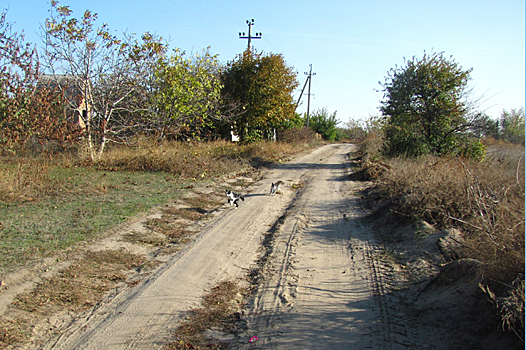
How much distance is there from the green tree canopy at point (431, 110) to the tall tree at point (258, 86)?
27.0 feet

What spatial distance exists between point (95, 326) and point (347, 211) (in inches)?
285

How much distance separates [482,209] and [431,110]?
38.0 feet

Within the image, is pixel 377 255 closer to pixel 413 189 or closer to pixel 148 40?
pixel 413 189

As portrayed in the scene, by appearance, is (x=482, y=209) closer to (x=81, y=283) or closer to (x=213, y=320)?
(x=213, y=320)

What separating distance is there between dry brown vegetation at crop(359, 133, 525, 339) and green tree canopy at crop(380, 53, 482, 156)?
8.50 ft

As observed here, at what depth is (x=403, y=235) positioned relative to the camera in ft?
24.9

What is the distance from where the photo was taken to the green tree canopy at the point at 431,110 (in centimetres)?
1583

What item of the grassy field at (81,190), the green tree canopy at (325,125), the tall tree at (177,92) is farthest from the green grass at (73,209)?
the green tree canopy at (325,125)

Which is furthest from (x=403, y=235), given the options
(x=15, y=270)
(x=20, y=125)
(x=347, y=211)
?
(x=20, y=125)

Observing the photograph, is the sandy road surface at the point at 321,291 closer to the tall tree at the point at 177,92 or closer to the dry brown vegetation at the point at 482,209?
the dry brown vegetation at the point at 482,209

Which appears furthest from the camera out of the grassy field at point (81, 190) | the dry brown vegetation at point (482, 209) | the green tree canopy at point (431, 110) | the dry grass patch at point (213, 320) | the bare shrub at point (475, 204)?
the green tree canopy at point (431, 110)

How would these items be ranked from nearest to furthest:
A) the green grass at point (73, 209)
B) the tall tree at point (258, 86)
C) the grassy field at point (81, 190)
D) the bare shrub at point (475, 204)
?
the bare shrub at point (475, 204), the green grass at point (73, 209), the grassy field at point (81, 190), the tall tree at point (258, 86)

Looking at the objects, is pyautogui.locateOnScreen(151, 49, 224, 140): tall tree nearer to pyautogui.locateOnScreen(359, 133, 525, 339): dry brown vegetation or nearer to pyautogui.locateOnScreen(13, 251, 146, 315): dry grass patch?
pyautogui.locateOnScreen(359, 133, 525, 339): dry brown vegetation

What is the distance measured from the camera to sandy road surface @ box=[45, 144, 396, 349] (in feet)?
13.7
